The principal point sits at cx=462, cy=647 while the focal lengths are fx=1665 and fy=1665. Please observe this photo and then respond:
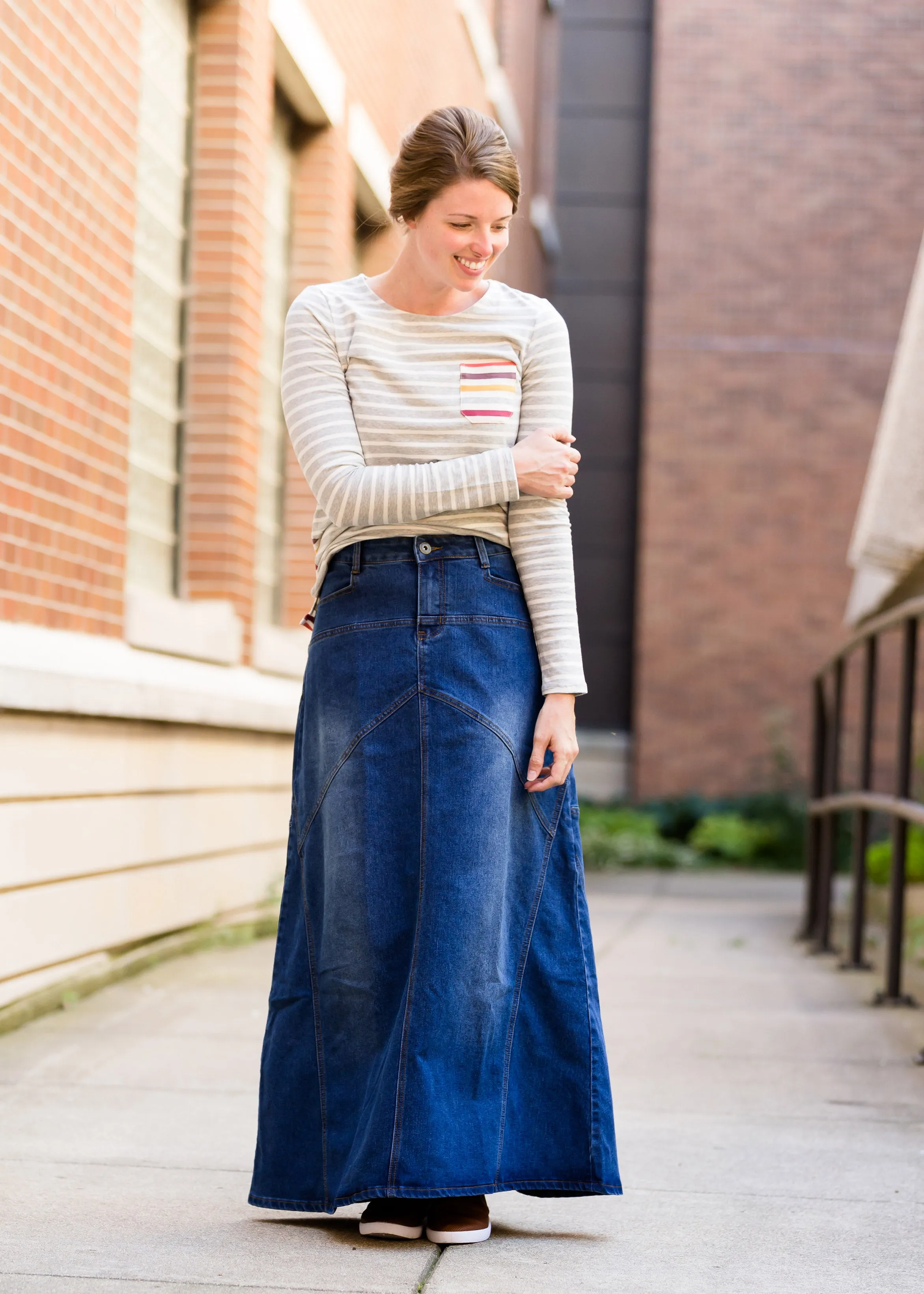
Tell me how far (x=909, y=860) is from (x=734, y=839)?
17.7 ft

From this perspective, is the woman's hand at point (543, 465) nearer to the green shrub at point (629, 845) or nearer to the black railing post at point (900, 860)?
the black railing post at point (900, 860)

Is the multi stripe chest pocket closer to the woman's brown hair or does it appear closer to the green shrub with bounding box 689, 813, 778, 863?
the woman's brown hair

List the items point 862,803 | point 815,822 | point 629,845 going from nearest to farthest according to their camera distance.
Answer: point 862,803 < point 815,822 < point 629,845

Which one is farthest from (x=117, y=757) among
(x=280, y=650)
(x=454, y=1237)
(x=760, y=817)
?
(x=760, y=817)

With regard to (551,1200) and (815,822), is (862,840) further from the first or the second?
(551,1200)

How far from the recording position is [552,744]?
2771 mm

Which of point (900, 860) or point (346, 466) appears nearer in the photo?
point (346, 466)

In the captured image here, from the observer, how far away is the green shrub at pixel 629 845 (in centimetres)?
1332

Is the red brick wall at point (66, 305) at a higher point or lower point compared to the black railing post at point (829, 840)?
higher

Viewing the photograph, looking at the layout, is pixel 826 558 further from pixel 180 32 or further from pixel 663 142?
pixel 180 32

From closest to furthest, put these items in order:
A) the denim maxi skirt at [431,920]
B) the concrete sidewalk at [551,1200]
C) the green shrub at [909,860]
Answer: the concrete sidewalk at [551,1200] → the denim maxi skirt at [431,920] → the green shrub at [909,860]

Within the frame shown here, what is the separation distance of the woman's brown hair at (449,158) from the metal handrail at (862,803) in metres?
2.58

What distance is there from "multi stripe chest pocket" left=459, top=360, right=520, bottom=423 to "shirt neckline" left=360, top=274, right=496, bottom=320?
88mm

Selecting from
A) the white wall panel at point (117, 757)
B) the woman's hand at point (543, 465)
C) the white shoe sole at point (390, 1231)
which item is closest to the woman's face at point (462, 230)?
the woman's hand at point (543, 465)
